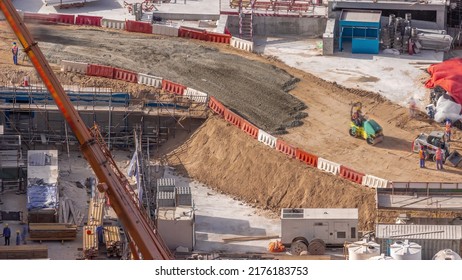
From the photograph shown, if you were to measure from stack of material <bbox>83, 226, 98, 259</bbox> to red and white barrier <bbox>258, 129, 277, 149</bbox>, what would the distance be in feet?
43.3

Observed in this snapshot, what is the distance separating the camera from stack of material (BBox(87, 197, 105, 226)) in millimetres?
102500

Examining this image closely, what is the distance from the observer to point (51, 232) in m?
102

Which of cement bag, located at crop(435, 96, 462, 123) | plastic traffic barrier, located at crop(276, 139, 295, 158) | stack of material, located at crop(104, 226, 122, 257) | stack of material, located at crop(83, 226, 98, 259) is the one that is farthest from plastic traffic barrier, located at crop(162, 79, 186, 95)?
stack of material, located at crop(104, 226, 122, 257)

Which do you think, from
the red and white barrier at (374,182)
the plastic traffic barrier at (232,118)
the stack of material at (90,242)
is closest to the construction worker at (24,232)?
the stack of material at (90,242)

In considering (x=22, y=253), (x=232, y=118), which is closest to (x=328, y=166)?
(x=232, y=118)

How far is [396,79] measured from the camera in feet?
391

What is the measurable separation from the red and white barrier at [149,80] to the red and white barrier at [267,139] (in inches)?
385

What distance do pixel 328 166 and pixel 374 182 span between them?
320cm

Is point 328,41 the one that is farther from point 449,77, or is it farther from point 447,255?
point 447,255

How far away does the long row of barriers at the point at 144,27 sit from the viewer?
409ft

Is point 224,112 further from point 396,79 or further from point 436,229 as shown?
point 436,229
